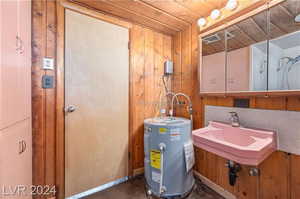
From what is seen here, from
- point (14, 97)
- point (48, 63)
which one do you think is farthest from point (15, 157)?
point (48, 63)

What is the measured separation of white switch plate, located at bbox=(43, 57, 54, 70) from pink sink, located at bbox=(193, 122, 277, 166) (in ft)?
4.81

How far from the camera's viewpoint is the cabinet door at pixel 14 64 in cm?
69

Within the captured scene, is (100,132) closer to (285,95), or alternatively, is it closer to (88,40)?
(88,40)

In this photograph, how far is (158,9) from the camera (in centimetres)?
147

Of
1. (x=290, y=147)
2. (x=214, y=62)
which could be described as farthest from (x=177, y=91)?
(x=290, y=147)

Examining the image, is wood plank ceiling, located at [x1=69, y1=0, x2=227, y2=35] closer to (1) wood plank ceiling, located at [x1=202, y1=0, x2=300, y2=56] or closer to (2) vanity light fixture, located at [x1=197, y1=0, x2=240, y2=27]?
(2) vanity light fixture, located at [x1=197, y1=0, x2=240, y2=27]

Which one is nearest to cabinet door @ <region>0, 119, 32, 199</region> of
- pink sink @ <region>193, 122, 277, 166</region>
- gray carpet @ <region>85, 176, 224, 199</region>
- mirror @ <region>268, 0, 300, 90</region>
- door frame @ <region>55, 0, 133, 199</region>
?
door frame @ <region>55, 0, 133, 199</region>

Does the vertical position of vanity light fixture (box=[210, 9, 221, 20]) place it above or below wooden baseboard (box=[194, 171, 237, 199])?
above

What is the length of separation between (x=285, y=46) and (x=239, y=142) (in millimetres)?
852

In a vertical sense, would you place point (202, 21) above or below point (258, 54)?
above

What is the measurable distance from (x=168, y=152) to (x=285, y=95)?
105 cm

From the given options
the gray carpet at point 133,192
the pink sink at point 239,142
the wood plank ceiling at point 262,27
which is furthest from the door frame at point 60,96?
the wood plank ceiling at point 262,27

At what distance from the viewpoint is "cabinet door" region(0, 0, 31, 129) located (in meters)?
0.69

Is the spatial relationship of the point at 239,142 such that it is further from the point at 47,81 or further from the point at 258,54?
the point at 47,81
